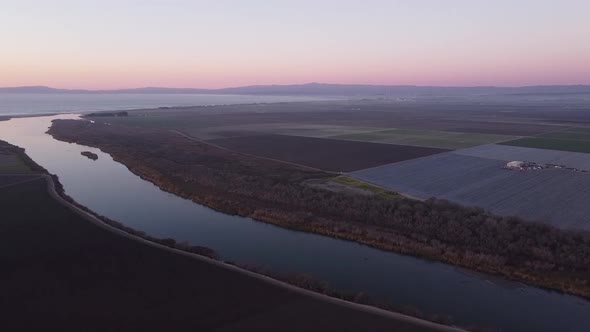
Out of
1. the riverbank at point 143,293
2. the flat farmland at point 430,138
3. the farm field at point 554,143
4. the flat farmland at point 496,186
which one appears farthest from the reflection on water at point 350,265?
the farm field at point 554,143

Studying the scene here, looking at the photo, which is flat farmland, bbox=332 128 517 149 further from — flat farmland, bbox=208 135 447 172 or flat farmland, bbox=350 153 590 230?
flat farmland, bbox=350 153 590 230

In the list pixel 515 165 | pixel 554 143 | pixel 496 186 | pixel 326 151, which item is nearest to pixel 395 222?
pixel 496 186

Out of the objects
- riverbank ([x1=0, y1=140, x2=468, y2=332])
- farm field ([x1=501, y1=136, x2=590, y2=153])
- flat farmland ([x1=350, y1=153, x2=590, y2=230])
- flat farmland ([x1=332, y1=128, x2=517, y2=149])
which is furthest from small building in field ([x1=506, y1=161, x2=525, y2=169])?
riverbank ([x1=0, y1=140, x2=468, y2=332])

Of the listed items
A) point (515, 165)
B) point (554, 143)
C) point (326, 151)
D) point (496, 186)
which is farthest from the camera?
point (554, 143)

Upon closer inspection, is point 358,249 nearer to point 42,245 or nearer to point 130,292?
point 130,292

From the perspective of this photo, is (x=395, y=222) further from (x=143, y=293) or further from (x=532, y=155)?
(x=532, y=155)

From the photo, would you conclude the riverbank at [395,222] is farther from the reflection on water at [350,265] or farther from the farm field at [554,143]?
the farm field at [554,143]
